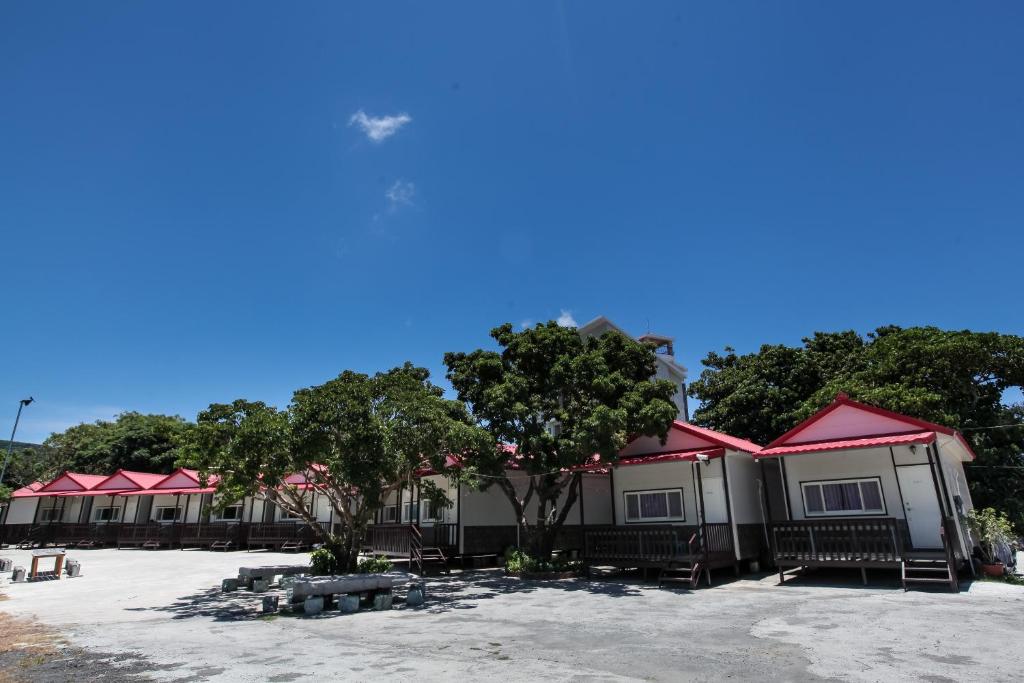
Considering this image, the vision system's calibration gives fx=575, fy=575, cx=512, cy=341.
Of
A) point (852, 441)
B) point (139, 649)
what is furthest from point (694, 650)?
point (852, 441)

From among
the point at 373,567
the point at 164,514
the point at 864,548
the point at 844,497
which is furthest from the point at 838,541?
the point at 164,514

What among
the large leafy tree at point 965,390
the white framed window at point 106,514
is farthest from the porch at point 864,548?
the white framed window at point 106,514

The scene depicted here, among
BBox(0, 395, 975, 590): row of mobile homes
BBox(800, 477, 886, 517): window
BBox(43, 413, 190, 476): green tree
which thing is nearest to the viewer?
BBox(0, 395, 975, 590): row of mobile homes

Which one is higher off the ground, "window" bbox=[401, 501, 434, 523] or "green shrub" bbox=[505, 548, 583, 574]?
"window" bbox=[401, 501, 434, 523]

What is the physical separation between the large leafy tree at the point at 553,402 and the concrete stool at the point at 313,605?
4.73 meters

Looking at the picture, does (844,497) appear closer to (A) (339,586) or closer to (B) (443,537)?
(B) (443,537)

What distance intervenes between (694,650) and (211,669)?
6421 millimetres

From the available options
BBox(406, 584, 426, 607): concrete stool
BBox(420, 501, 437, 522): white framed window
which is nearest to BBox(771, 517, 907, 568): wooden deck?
BBox(406, 584, 426, 607): concrete stool

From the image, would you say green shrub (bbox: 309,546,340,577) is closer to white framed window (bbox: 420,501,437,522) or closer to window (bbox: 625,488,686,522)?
white framed window (bbox: 420,501,437,522)

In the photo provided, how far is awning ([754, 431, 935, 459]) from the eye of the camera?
14414 millimetres

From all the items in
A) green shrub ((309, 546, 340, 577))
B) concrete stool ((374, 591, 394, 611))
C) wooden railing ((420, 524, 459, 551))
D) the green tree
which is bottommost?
concrete stool ((374, 591, 394, 611))

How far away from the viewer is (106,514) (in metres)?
36.4

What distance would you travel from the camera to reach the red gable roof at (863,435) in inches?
581

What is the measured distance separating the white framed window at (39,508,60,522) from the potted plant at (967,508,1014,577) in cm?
4807
